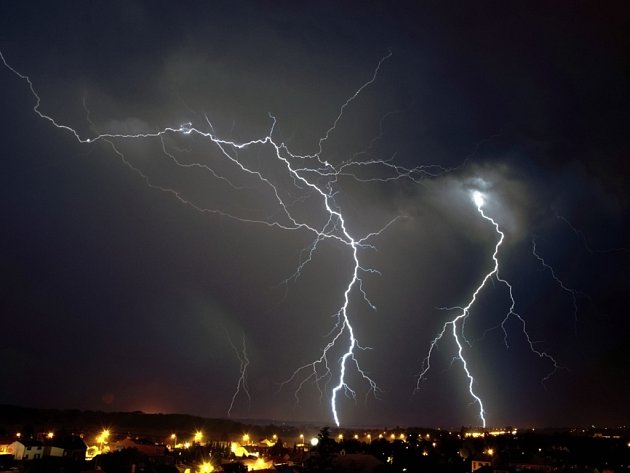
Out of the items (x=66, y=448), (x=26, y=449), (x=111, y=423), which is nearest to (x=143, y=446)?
(x=66, y=448)

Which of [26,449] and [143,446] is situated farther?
[143,446]

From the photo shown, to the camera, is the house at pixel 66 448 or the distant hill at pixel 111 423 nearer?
the house at pixel 66 448

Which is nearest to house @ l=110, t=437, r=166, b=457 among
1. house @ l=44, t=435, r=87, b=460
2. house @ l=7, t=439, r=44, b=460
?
house @ l=44, t=435, r=87, b=460

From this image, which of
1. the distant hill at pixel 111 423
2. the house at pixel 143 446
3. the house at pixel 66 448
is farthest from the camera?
the distant hill at pixel 111 423

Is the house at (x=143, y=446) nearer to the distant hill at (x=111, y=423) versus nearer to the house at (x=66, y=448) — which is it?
the house at (x=66, y=448)

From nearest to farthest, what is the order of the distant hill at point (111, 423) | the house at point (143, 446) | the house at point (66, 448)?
the house at point (66, 448) → the house at point (143, 446) → the distant hill at point (111, 423)

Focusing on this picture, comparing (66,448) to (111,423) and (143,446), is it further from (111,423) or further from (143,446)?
(111,423)

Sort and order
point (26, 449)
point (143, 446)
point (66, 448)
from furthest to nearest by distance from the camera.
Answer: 1. point (143, 446)
2. point (66, 448)
3. point (26, 449)

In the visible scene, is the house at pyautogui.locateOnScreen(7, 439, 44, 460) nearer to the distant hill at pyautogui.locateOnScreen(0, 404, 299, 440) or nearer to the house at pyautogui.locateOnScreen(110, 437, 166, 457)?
the house at pyautogui.locateOnScreen(110, 437, 166, 457)

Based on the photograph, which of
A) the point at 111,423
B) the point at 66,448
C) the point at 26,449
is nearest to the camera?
the point at 26,449

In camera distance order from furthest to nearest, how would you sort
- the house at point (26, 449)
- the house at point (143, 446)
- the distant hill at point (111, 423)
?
1. the distant hill at point (111, 423)
2. the house at point (143, 446)
3. the house at point (26, 449)

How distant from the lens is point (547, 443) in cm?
5022

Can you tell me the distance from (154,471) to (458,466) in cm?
1700

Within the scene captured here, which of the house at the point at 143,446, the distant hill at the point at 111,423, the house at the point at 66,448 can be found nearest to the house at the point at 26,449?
the house at the point at 66,448
